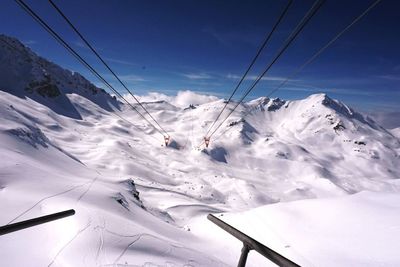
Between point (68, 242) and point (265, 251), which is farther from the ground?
point (265, 251)

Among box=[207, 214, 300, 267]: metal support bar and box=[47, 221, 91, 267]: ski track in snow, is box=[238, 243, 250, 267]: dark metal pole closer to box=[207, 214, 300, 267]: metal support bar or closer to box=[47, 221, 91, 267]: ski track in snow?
box=[207, 214, 300, 267]: metal support bar

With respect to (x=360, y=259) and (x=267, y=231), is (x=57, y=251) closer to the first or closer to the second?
(x=360, y=259)

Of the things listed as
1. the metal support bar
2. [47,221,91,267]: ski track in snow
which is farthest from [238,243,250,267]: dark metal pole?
[47,221,91,267]: ski track in snow

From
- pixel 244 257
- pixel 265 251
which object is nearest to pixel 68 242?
pixel 244 257

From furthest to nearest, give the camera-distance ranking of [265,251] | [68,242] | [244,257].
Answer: [68,242]
[244,257]
[265,251]

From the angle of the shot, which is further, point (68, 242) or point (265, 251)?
point (68, 242)

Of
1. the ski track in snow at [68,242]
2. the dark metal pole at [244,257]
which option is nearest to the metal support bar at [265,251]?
the dark metal pole at [244,257]

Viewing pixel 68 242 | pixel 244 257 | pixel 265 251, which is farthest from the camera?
pixel 68 242

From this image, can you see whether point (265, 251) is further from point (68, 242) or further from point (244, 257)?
point (68, 242)

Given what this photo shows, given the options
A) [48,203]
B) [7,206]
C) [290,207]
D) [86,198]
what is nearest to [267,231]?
[290,207]

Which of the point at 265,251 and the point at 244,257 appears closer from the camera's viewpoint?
the point at 265,251

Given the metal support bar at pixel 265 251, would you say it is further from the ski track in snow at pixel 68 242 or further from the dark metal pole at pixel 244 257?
the ski track in snow at pixel 68 242

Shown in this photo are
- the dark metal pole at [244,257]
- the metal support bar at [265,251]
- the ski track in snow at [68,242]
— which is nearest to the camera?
the metal support bar at [265,251]
